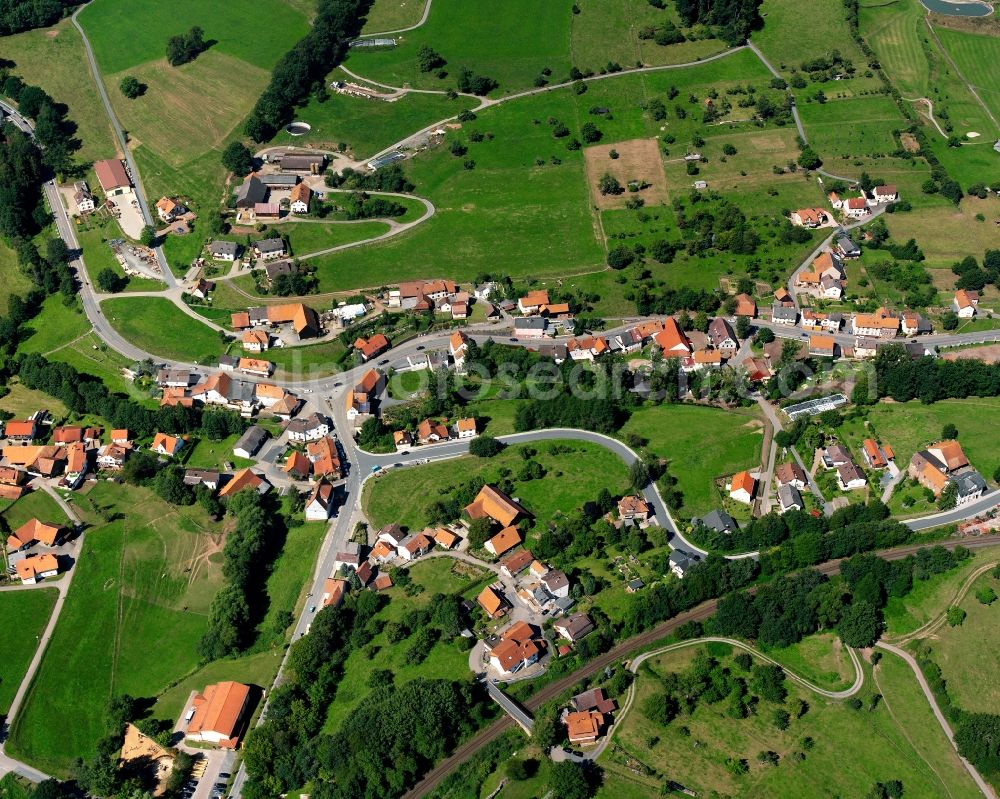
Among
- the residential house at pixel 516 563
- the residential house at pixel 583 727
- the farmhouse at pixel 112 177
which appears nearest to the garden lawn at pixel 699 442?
the residential house at pixel 516 563

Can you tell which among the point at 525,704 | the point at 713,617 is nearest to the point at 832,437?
the point at 713,617

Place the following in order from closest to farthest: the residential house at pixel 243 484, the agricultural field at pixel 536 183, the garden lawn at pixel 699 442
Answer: the garden lawn at pixel 699 442 < the residential house at pixel 243 484 < the agricultural field at pixel 536 183

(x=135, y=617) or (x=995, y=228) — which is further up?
(x=135, y=617)

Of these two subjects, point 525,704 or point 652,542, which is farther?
point 652,542

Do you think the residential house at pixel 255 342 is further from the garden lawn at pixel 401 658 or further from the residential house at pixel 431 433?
the garden lawn at pixel 401 658

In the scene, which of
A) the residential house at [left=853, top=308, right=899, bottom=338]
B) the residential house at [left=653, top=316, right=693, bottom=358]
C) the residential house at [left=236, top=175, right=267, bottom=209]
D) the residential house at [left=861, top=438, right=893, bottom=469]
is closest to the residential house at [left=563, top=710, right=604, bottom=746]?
the residential house at [left=861, top=438, right=893, bottom=469]

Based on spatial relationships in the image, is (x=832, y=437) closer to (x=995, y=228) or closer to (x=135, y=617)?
(x=995, y=228)
